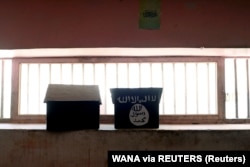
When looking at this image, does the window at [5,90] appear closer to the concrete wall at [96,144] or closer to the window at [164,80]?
the window at [164,80]

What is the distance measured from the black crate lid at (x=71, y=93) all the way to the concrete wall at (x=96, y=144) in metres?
0.15

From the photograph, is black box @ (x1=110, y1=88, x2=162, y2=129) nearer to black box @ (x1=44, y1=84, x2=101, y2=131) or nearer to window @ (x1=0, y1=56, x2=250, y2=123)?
black box @ (x1=44, y1=84, x2=101, y2=131)

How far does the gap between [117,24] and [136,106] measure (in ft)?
1.33

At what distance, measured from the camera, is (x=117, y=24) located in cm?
146

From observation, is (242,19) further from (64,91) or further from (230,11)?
(64,91)

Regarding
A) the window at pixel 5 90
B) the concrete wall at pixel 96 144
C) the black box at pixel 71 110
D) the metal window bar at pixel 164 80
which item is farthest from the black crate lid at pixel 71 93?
the window at pixel 5 90

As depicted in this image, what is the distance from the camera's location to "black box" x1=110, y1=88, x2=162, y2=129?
1.39m

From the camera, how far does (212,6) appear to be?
1.47 m

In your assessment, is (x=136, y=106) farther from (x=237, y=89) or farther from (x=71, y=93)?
(x=237, y=89)

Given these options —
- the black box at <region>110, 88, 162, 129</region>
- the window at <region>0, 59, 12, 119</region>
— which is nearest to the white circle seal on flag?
the black box at <region>110, 88, 162, 129</region>

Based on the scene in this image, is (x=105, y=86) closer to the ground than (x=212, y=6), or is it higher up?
closer to the ground

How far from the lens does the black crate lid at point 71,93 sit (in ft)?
4.44

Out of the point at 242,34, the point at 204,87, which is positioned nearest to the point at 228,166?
the point at 204,87

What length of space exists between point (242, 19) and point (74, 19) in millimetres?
810
